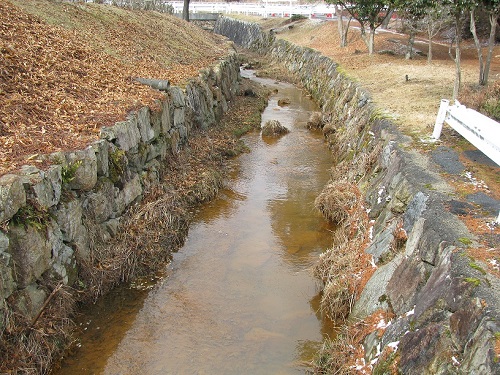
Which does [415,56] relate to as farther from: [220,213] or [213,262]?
[213,262]

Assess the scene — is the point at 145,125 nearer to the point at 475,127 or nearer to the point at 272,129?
the point at 475,127

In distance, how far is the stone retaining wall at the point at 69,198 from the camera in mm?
6109

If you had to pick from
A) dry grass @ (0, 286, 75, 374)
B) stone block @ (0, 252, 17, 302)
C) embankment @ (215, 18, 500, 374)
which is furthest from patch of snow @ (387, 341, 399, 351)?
stone block @ (0, 252, 17, 302)

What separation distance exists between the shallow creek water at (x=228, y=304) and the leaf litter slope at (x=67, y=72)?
306 cm

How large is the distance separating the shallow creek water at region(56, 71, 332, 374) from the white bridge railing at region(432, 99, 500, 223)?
3715 mm

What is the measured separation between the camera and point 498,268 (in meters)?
5.18

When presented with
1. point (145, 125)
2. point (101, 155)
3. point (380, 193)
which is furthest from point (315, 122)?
point (101, 155)

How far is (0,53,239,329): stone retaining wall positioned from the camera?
6.11 m

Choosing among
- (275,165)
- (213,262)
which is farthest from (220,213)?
(275,165)

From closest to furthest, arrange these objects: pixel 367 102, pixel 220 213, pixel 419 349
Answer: pixel 419 349 → pixel 220 213 → pixel 367 102

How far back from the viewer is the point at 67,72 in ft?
36.5

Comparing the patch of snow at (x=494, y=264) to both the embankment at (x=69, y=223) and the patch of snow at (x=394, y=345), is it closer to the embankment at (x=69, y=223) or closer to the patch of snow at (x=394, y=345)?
the patch of snow at (x=394, y=345)

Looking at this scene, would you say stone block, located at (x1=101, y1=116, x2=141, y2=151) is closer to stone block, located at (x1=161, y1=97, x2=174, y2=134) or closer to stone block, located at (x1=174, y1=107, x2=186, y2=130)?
stone block, located at (x1=161, y1=97, x2=174, y2=134)

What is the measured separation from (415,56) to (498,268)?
20969mm
